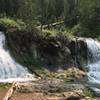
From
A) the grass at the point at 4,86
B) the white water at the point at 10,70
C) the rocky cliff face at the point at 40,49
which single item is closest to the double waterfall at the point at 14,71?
the white water at the point at 10,70

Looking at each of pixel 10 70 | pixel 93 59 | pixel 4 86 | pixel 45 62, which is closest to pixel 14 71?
pixel 10 70

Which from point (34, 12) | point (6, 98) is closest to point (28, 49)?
point (6, 98)

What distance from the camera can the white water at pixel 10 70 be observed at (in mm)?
32688

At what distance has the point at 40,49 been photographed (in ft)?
125

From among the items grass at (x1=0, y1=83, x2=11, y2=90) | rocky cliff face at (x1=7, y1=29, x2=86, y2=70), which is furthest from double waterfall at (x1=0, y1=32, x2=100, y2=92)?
grass at (x1=0, y1=83, x2=11, y2=90)

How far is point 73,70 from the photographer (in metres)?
37.1

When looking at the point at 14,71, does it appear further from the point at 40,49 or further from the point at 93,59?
the point at 93,59

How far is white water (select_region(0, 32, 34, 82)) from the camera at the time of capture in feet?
107

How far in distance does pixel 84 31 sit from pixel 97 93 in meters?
30.3

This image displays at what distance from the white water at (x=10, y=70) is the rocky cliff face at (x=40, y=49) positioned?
98cm

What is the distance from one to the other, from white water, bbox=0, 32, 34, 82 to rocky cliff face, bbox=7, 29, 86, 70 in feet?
3.23

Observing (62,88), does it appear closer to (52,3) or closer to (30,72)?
(30,72)

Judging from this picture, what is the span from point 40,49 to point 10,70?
17.5 feet

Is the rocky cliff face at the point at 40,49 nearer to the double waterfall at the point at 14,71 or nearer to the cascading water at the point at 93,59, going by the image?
the double waterfall at the point at 14,71
